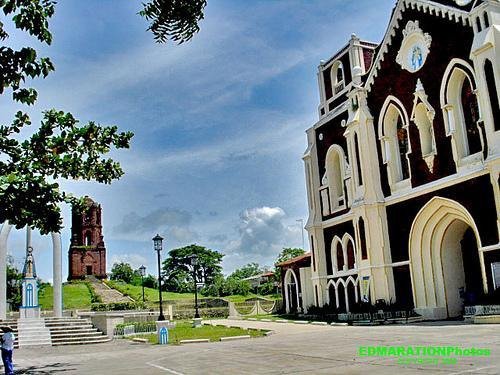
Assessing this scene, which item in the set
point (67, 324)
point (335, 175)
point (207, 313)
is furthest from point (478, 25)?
point (207, 313)

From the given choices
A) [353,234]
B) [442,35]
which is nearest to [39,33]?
[442,35]

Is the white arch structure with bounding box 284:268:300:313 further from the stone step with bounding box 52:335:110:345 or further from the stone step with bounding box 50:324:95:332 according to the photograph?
the stone step with bounding box 52:335:110:345

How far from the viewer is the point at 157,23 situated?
3764 mm

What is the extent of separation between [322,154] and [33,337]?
19.1 meters

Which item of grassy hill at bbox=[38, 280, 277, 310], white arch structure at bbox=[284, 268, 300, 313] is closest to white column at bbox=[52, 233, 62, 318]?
white arch structure at bbox=[284, 268, 300, 313]

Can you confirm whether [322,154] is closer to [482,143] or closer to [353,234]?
[353,234]

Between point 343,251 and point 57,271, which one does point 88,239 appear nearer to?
point 57,271

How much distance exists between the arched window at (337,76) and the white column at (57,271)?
18.5m

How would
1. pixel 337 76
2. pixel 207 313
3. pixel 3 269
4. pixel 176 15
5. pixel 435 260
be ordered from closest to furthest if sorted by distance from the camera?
pixel 176 15, pixel 435 260, pixel 3 269, pixel 337 76, pixel 207 313

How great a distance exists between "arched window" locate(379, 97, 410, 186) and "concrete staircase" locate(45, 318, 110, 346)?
1632cm

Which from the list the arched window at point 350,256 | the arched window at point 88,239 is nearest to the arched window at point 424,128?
the arched window at point 350,256

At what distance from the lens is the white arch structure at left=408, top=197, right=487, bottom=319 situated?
25250 mm

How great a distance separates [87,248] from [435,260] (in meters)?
67.8

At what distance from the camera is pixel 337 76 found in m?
34.3
